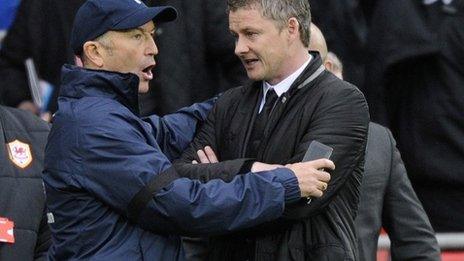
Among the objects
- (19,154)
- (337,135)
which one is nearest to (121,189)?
(337,135)

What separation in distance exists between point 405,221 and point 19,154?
5.28ft

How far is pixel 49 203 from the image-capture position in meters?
5.86

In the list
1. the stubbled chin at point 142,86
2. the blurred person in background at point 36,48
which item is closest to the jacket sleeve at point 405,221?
the stubbled chin at point 142,86

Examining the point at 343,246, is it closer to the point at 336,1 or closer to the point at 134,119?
the point at 134,119

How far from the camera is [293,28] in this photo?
19.2ft

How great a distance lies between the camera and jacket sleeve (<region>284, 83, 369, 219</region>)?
222 inches

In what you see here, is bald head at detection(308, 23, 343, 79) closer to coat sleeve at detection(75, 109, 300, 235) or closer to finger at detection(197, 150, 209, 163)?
finger at detection(197, 150, 209, 163)

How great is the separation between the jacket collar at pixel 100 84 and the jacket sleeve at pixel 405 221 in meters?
1.29

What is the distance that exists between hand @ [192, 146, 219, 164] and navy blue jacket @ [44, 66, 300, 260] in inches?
8.3

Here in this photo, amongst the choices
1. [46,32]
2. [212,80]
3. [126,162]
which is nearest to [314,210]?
[126,162]

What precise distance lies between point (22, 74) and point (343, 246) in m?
3.52

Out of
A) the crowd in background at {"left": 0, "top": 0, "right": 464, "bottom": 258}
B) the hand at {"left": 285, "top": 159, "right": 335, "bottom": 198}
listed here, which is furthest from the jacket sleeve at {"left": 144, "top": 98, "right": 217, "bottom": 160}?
the crowd in background at {"left": 0, "top": 0, "right": 464, "bottom": 258}

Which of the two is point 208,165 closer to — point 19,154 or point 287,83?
point 287,83

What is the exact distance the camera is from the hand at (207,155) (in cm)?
594
